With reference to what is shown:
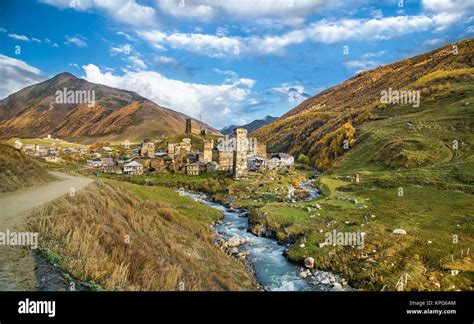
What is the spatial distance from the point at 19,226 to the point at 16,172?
12.1 metres

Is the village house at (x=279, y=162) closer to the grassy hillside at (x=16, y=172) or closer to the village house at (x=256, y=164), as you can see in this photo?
the village house at (x=256, y=164)

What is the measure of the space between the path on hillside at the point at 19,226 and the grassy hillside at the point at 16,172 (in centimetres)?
79

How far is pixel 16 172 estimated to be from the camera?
904 inches

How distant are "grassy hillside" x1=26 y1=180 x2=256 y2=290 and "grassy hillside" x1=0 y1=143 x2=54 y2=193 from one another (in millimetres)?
4767

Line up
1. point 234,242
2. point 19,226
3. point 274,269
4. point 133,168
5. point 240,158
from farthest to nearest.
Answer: point 133,168, point 240,158, point 234,242, point 274,269, point 19,226

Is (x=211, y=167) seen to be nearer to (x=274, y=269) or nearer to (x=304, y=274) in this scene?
(x=274, y=269)

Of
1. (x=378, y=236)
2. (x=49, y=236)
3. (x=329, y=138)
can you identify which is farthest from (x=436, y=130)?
(x=49, y=236)

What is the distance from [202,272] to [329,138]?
107 m

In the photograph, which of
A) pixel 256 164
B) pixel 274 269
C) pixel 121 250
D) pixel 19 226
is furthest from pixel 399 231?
pixel 256 164

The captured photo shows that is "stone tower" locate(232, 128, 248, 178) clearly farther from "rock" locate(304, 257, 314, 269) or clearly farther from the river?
"rock" locate(304, 257, 314, 269)

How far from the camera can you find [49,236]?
1295 cm

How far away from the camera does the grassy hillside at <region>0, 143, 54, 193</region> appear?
68.4ft

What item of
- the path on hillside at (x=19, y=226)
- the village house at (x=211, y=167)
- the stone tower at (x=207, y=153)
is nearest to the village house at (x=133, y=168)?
the stone tower at (x=207, y=153)

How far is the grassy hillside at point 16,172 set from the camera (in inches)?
821
